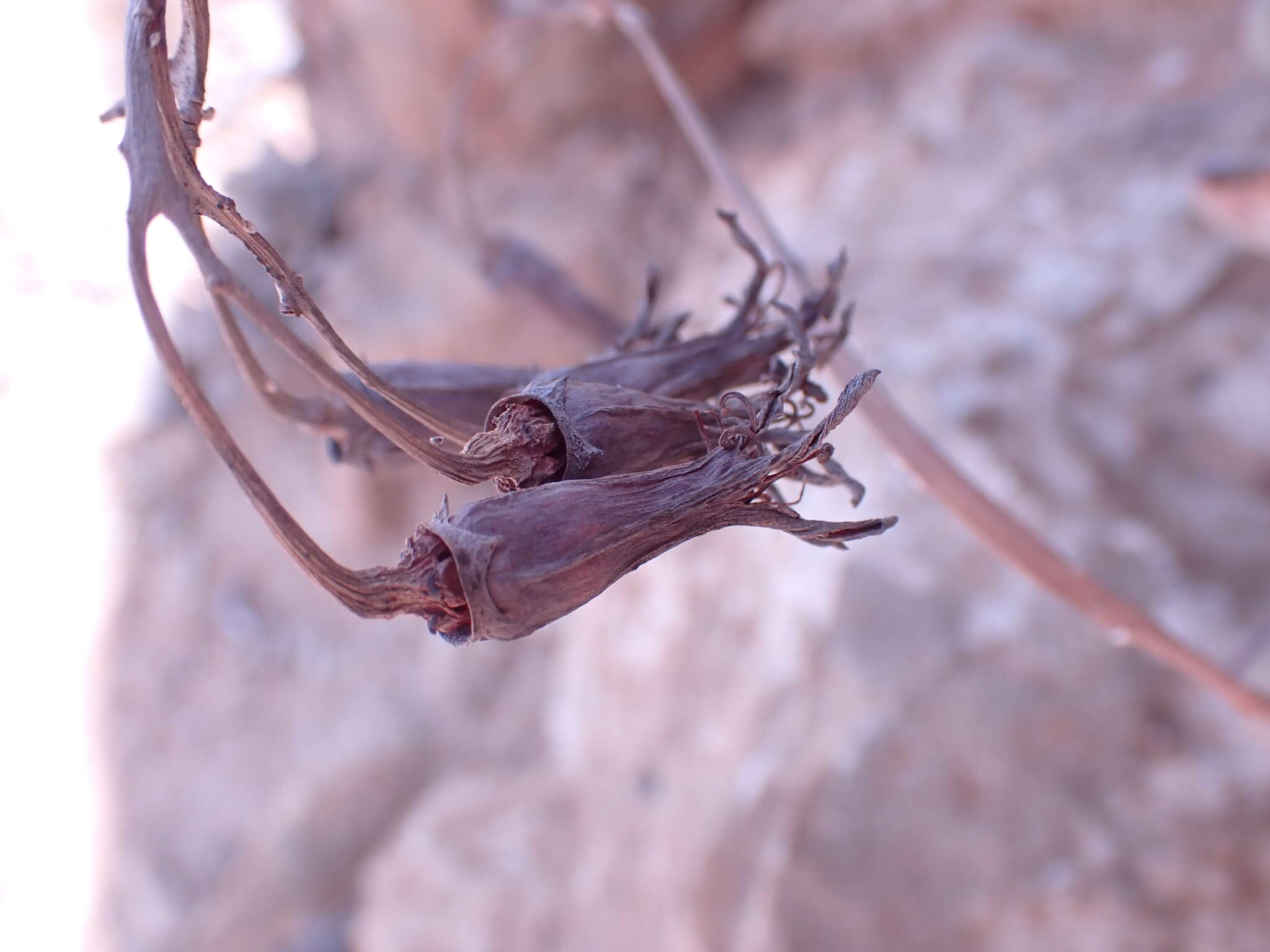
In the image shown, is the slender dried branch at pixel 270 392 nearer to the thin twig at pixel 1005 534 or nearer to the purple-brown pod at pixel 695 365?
the purple-brown pod at pixel 695 365

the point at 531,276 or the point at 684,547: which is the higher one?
the point at 531,276

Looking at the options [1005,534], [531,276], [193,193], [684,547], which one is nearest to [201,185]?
[193,193]

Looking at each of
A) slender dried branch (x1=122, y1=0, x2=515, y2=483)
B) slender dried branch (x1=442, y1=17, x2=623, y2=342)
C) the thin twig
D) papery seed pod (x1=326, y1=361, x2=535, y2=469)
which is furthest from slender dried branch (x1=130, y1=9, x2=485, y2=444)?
slender dried branch (x1=442, y1=17, x2=623, y2=342)

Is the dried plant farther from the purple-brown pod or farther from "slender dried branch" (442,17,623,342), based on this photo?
"slender dried branch" (442,17,623,342)

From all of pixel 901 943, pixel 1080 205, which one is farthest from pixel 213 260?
pixel 1080 205

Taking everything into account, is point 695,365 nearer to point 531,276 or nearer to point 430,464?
point 430,464

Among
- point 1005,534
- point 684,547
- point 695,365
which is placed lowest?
point 1005,534
